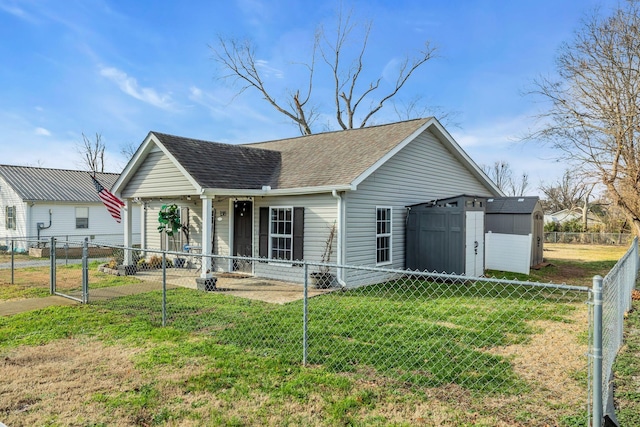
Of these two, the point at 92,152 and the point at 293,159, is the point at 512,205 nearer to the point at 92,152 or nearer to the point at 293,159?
the point at 293,159

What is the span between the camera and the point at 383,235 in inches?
457

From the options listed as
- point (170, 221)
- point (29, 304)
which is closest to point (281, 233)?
point (170, 221)

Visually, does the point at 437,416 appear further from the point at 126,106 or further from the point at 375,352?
the point at 126,106

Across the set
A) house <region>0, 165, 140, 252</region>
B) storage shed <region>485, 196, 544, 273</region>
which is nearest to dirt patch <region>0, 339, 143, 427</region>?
storage shed <region>485, 196, 544, 273</region>

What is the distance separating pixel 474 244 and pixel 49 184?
23118mm

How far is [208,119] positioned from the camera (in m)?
30.5

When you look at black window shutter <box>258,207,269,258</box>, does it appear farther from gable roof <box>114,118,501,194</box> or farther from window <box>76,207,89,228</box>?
window <box>76,207,89,228</box>

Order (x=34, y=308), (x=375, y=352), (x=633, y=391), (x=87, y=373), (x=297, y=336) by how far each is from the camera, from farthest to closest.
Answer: (x=34, y=308), (x=297, y=336), (x=375, y=352), (x=87, y=373), (x=633, y=391)

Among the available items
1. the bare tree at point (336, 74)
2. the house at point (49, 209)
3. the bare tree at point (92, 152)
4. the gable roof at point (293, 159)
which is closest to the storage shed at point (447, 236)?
the gable roof at point (293, 159)

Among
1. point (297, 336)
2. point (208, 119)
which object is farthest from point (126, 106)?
point (297, 336)

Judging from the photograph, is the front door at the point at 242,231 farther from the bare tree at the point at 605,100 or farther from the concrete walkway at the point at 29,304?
the bare tree at the point at 605,100

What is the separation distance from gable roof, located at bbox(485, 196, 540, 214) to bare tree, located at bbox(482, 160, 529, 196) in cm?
5529

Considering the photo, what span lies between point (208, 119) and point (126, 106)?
254 inches

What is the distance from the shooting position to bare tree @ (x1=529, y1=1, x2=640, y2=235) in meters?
16.0
